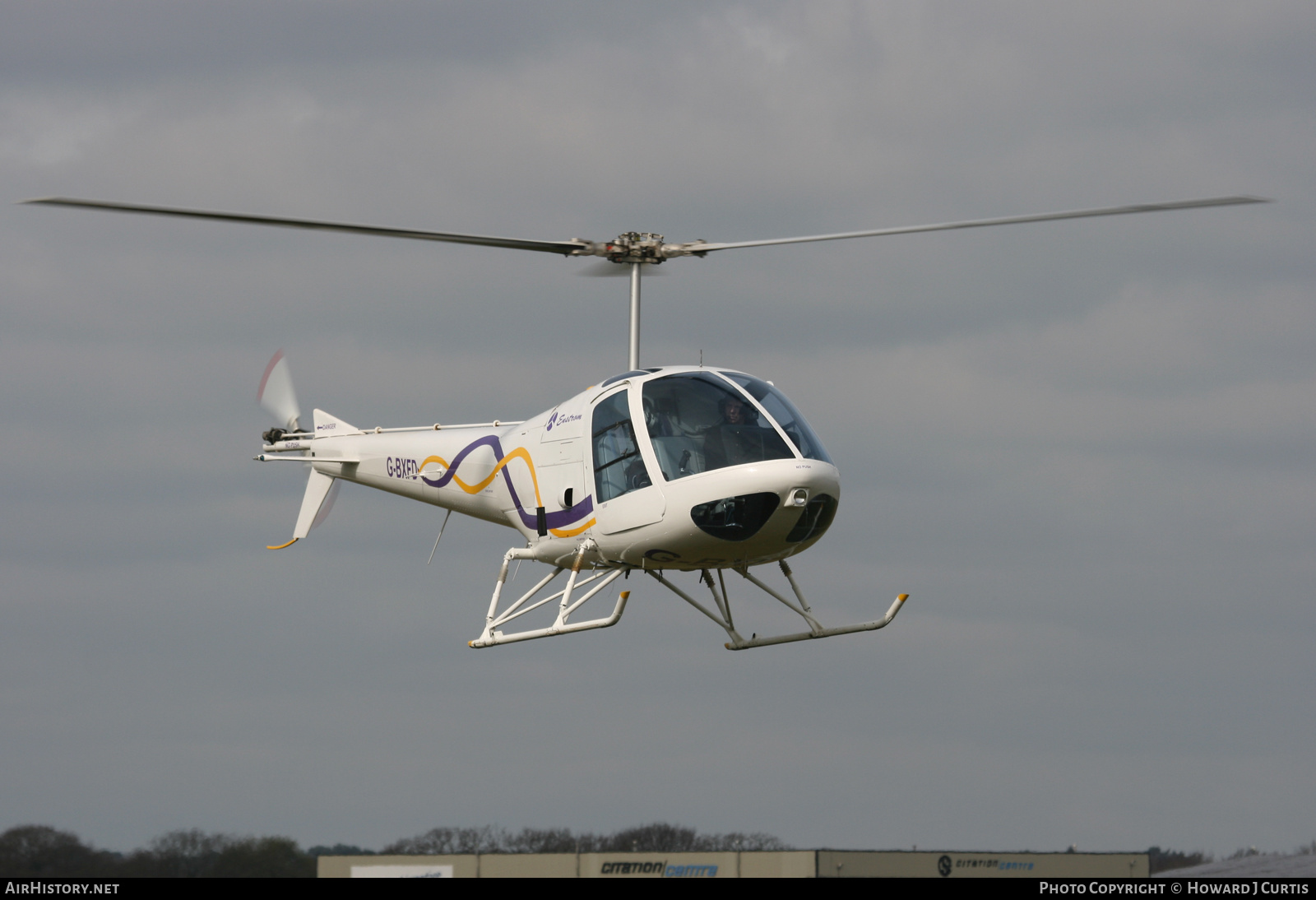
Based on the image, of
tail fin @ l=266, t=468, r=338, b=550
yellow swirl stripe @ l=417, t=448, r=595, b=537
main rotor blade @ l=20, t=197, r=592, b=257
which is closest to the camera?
main rotor blade @ l=20, t=197, r=592, b=257

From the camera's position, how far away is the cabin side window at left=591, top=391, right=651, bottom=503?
21.2 meters

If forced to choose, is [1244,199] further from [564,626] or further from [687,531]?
[564,626]

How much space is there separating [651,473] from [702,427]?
35.0 inches

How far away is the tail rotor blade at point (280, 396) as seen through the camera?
28953mm

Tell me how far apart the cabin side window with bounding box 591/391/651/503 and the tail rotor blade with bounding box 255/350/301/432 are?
903 cm

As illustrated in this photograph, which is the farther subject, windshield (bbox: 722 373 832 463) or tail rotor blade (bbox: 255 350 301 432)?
tail rotor blade (bbox: 255 350 301 432)

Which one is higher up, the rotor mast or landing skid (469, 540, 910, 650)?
the rotor mast

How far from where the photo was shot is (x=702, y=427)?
20.8 m

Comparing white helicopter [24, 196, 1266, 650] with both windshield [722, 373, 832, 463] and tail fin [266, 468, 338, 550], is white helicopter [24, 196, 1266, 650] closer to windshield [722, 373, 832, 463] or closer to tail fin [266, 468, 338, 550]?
windshield [722, 373, 832, 463]

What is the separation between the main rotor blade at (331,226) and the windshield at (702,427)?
2753 millimetres

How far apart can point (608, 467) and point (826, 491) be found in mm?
3000

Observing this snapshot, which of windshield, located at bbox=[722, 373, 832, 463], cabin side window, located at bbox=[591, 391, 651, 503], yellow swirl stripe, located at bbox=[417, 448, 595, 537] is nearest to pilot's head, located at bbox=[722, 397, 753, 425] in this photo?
windshield, located at bbox=[722, 373, 832, 463]

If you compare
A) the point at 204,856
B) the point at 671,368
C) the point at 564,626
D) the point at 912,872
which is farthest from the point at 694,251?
the point at 912,872

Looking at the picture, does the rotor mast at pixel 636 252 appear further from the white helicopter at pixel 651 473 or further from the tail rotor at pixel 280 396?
the tail rotor at pixel 280 396
